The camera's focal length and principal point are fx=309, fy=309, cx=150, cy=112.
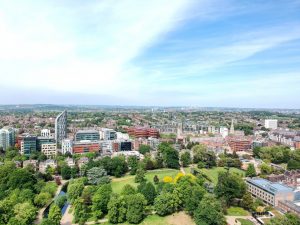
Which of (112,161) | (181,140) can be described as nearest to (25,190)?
(112,161)

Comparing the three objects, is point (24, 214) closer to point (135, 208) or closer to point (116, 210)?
point (116, 210)

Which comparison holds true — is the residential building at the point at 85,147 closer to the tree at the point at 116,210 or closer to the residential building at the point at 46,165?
the residential building at the point at 46,165

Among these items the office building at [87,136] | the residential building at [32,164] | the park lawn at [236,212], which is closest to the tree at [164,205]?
the park lawn at [236,212]

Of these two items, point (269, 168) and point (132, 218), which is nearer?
point (132, 218)

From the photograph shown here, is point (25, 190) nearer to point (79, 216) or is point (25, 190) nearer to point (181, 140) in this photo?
point (79, 216)

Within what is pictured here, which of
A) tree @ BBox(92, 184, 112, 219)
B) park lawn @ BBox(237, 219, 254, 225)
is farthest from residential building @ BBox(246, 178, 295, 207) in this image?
tree @ BBox(92, 184, 112, 219)

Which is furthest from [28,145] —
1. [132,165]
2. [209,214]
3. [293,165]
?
[293,165]

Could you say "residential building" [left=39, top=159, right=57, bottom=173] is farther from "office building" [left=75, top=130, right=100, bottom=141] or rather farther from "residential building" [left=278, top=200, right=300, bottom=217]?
"residential building" [left=278, top=200, right=300, bottom=217]

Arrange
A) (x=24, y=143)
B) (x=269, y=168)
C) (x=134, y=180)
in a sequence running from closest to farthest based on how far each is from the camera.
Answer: (x=134, y=180)
(x=269, y=168)
(x=24, y=143)
